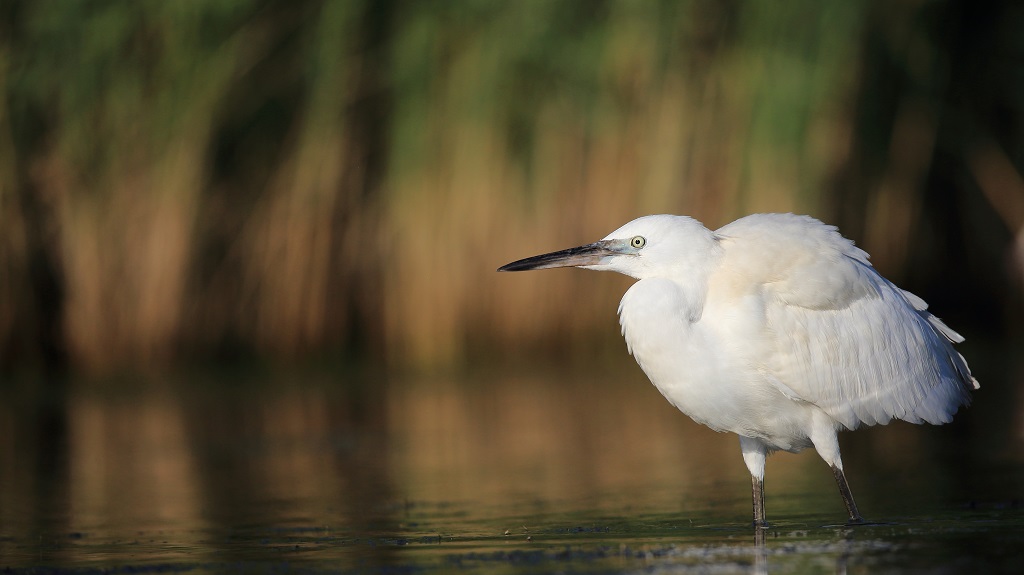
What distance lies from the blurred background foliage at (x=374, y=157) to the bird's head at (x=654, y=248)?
659 cm

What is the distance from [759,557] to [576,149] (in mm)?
8737

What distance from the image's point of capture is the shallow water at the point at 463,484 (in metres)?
5.26

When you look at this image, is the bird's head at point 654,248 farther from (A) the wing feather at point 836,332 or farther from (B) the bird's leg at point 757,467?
(B) the bird's leg at point 757,467

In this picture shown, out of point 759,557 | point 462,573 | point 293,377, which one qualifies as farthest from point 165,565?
point 293,377

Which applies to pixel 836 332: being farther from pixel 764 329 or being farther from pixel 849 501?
pixel 849 501

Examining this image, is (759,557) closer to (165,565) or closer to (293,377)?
(165,565)

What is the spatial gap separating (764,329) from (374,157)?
347 inches

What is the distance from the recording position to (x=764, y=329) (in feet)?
19.9

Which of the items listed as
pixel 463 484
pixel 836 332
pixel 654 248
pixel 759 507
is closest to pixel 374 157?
pixel 463 484

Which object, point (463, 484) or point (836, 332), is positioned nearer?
point (836, 332)

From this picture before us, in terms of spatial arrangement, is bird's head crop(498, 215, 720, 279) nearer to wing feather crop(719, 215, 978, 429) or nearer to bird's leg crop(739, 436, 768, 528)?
wing feather crop(719, 215, 978, 429)

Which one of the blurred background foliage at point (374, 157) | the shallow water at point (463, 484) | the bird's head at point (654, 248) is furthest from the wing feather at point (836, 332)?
the blurred background foliage at point (374, 157)

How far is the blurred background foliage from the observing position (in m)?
12.5

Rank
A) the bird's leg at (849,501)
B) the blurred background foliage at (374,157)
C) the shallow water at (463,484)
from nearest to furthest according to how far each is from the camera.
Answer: the shallow water at (463,484) → the bird's leg at (849,501) → the blurred background foliage at (374,157)
